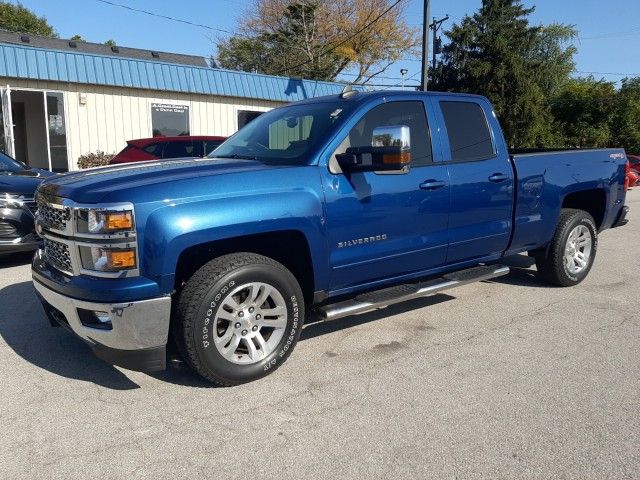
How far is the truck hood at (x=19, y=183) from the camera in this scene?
6348mm

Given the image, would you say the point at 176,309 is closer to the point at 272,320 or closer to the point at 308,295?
the point at 272,320

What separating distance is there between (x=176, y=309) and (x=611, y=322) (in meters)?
3.71

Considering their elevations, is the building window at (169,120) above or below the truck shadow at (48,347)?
above

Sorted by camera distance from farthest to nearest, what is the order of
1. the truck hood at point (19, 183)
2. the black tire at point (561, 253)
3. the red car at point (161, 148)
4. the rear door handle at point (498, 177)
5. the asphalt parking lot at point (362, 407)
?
the red car at point (161, 148) → the truck hood at point (19, 183) → the black tire at point (561, 253) → the rear door handle at point (498, 177) → the asphalt parking lot at point (362, 407)

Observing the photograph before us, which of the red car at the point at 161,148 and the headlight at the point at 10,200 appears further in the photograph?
the red car at the point at 161,148

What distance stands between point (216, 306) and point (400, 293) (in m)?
1.56

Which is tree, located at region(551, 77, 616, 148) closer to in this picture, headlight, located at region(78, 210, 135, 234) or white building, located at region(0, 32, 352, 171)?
white building, located at region(0, 32, 352, 171)

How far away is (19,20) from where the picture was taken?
43438 millimetres

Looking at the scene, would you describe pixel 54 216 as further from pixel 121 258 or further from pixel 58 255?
pixel 121 258

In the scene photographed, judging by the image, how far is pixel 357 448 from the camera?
2824 mm

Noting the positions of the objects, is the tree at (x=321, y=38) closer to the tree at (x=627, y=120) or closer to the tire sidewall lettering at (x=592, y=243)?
the tree at (x=627, y=120)

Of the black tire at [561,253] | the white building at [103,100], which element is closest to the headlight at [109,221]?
the black tire at [561,253]

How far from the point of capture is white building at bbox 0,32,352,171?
45.2 feet

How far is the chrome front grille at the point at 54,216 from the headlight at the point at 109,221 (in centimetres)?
24
